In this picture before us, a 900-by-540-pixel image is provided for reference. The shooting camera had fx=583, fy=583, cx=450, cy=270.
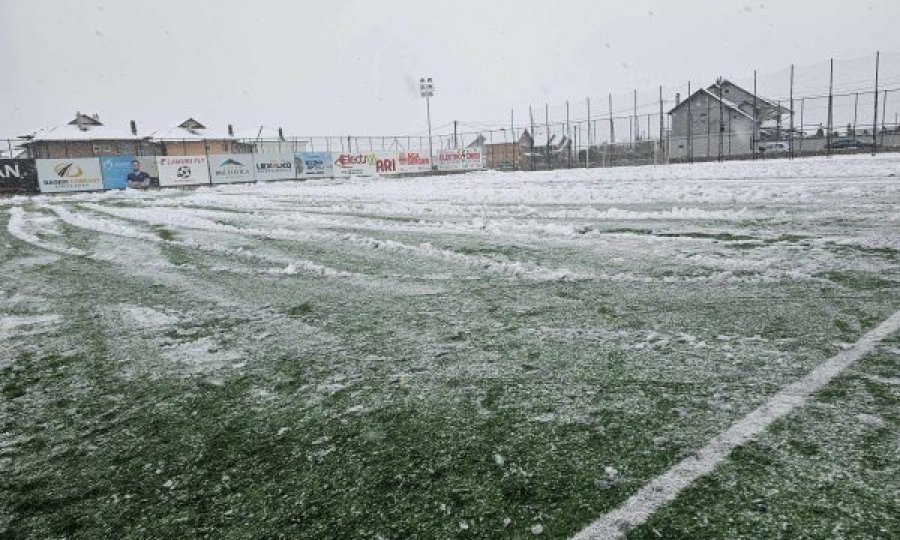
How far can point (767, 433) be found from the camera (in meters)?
1.88

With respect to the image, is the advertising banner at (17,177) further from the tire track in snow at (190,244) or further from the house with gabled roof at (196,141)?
the house with gabled roof at (196,141)

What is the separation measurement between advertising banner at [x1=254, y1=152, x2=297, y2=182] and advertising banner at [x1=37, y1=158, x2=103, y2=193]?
837 cm

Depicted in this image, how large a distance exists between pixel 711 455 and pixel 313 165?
37250 millimetres

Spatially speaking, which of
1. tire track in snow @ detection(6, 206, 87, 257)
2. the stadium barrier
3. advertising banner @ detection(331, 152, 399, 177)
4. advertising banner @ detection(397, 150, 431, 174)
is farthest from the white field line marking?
advertising banner @ detection(397, 150, 431, 174)

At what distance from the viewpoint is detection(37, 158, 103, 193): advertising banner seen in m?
28.0

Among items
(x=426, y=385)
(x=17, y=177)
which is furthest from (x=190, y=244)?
(x=17, y=177)

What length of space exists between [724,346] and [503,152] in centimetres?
4590

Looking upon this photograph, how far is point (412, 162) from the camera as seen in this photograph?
4084cm

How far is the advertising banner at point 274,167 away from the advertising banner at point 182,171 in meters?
3.13

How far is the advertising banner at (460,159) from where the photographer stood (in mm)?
41844

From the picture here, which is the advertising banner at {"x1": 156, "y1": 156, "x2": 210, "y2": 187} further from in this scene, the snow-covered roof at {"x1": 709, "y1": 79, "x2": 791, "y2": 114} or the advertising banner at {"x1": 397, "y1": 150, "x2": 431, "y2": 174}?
the snow-covered roof at {"x1": 709, "y1": 79, "x2": 791, "y2": 114}

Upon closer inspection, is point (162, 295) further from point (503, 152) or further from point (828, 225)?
point (503, 152)

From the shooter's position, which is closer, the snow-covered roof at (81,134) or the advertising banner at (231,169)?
the advertising banner at (231,169)

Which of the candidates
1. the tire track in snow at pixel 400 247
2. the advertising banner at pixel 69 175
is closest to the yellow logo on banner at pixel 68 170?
the advertising banner at pixel 69 175
